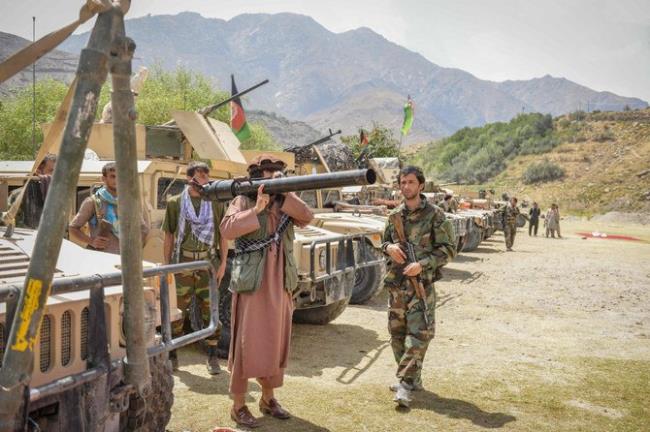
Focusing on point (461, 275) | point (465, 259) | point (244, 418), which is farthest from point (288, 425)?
point (465, 259)

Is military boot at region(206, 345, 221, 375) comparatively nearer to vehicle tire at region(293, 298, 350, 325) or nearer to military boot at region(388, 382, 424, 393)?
military boot at region(388, 382, 424, 393)

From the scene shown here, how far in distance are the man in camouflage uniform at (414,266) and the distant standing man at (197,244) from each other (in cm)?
124

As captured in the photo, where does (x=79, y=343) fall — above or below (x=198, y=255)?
below

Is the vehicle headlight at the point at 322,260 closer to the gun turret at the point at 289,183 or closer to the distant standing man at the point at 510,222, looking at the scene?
the gun turret at the point at 289,183

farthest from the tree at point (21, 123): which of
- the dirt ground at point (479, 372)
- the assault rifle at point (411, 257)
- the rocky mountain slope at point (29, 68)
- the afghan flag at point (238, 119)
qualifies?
the assault rifle at point (411, 257)

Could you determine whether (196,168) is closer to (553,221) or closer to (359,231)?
(359,231)

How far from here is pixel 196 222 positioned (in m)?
4.70

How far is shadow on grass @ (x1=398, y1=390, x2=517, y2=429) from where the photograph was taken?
3997 mm

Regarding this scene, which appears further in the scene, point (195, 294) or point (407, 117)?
point (407, 117)

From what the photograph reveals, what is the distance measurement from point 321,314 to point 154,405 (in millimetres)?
3760

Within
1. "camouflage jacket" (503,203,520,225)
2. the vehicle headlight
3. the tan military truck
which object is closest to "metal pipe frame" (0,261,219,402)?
the vehicle headlight

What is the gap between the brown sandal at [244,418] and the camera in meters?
3.70

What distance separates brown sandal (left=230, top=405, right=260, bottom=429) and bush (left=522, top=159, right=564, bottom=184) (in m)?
48.8

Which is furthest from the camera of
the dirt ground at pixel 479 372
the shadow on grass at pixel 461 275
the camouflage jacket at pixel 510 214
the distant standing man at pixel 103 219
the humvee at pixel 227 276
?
the camouflage jacket at pixel 510 214
